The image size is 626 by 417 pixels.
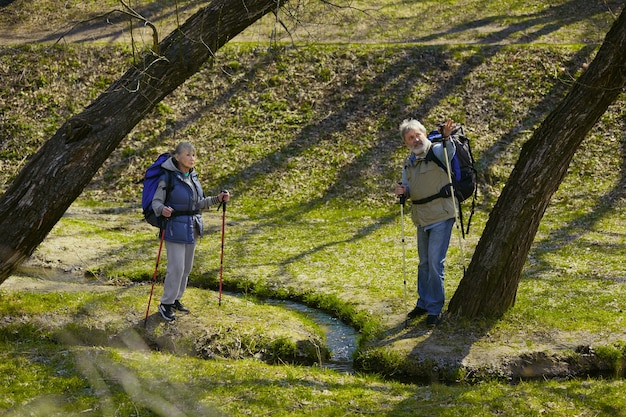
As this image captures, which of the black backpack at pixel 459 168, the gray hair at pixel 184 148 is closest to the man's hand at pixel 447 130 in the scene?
the black backpack at pixel 459 168

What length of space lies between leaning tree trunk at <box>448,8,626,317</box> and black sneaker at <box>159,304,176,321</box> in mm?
A: 3651

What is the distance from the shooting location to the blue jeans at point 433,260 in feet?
31.4

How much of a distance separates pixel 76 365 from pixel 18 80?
16.4 metres

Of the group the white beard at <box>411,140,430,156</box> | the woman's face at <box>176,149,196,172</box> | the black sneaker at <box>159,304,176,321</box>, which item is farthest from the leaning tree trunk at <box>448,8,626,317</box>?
the woman's face at <box>176,149,196,172</box>

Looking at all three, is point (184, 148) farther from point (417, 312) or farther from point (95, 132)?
point (417, 312)

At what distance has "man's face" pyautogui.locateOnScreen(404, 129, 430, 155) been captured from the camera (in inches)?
371

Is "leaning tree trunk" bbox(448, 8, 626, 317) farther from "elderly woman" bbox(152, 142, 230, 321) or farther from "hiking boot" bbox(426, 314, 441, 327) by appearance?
"elderly woman" bbox(152, 142, 230, 321)

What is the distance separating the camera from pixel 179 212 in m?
9.70

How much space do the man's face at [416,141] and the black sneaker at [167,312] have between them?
3739mm

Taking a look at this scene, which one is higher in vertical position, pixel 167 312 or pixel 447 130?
pixel 447 130

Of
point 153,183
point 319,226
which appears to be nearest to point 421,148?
point 153,183

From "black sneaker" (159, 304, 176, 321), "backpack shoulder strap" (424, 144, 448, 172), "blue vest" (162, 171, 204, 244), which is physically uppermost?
"backpack shoulder strap" (424, 144, 448, 172)

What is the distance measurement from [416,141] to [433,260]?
151 cm

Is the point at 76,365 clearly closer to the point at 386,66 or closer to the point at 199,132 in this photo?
the point at 199,132
